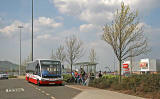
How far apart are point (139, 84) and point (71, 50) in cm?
2128

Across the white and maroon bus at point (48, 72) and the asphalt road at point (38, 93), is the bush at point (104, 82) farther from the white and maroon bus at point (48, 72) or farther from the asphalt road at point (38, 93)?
the white and maroon bus at point (48, 72)

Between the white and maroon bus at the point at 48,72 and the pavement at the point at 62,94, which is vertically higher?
the white and maroon bus at the point at 48,72

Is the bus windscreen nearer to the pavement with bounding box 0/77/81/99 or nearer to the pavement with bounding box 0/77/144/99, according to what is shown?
the pavement with bounding box 0/77/81/99

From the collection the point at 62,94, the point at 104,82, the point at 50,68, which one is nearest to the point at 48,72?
the point at 50,68

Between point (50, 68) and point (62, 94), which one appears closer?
point (62, 94)

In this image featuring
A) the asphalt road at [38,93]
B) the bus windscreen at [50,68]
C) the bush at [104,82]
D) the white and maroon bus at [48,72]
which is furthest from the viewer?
the bus windscreen at [50,68]

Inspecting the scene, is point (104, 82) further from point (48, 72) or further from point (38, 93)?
point (48, 72)

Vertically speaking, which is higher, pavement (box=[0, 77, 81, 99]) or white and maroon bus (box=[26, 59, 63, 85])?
white and maroon bus (box=[26, 59, 63, 85])

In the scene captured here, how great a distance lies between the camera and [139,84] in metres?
14.1

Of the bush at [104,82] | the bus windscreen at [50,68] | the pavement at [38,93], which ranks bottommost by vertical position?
the pavement at [38,93]

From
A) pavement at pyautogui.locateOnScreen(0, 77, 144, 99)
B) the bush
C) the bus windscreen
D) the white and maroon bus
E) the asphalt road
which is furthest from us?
the bus windscreen

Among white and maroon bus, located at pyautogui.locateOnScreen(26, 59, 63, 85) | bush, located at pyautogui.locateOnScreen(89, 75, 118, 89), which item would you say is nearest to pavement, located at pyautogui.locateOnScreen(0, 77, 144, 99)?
bush, located at pyautogui.locateOnScreen(89, 75, 118, 89)

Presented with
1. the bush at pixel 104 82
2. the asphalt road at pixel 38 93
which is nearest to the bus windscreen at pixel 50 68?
the asphalt road at pixel 38 93

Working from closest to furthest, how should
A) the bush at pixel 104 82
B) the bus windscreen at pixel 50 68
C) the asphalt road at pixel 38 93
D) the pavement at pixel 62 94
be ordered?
the pavement at pixel 62 94
the asphalt road at pixel 38 93
the bush at pixel 104 82
the bus windscreen at pixel 50 68
